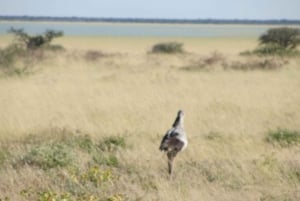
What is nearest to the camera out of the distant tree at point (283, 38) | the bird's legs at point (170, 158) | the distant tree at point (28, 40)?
the bird's legs at point (170, 158)

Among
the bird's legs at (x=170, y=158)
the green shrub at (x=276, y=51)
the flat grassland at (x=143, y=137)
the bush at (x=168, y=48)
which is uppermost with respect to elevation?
the bird's legs at (x=170, y=158)

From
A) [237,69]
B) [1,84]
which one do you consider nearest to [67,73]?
[1,84]

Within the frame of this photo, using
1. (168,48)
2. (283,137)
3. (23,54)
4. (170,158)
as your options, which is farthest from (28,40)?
(170,158)

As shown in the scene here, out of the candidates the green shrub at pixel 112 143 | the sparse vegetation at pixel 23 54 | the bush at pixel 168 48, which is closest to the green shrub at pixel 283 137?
the green shrub at pixel 112 143

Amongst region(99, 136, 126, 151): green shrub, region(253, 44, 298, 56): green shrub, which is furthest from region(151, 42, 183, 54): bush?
region(99, 136, 126, 151): green shrub

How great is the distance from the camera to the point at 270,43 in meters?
45.8

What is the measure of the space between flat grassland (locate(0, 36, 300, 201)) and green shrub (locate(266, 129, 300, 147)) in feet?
0.20

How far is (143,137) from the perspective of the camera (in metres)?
12.2

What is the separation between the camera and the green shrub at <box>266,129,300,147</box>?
38.0 feet

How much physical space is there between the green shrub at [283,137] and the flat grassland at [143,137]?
2.4 inches

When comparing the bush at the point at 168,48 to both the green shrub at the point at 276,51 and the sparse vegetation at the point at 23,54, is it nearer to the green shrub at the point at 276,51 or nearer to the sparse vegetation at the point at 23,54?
the green shrub at the point at 276,51

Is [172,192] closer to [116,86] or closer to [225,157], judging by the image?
[225,157]

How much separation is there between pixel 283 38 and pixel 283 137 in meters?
34.2

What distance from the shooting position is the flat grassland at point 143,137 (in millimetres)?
8070
